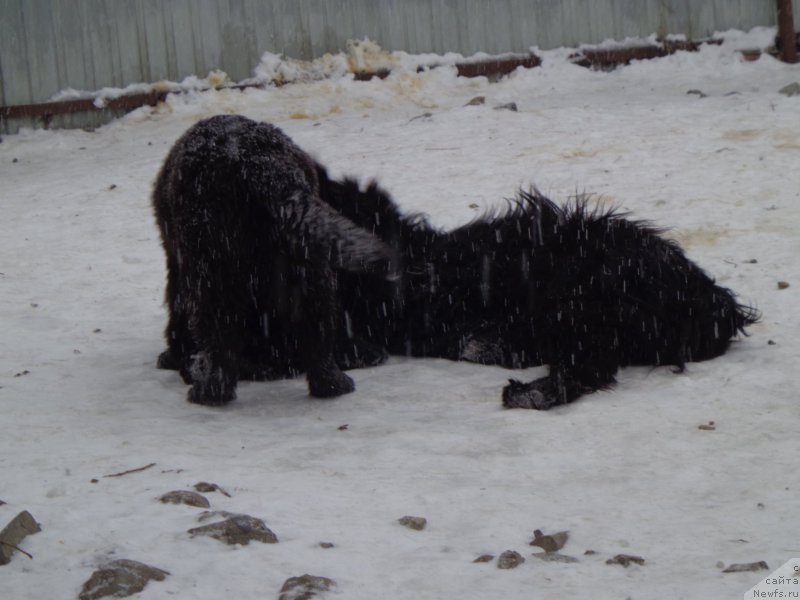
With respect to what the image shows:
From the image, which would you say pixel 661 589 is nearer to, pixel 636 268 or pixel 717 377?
pixel 717 377

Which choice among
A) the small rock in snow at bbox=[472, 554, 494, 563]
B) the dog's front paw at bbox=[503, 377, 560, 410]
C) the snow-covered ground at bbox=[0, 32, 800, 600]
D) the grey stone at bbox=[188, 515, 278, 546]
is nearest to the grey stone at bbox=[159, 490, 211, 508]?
the snow-covered ground at bbox=[0, 32, 800, 600]

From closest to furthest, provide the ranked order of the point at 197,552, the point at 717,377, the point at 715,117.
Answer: the point at 197,552 < the point at 717,377 < the point at 715,117

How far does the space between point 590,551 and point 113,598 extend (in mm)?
1301

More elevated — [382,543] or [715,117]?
[715,117]

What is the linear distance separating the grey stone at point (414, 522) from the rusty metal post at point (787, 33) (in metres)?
10.0

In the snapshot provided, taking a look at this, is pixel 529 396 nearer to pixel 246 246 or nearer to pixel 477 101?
pixel 246 246

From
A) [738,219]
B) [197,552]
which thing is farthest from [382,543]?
[738,219]

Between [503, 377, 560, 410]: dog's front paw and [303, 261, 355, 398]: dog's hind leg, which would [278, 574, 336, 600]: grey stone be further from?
[303, 261, 355, 398]: dog's hind leg

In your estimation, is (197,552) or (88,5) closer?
(197,552)

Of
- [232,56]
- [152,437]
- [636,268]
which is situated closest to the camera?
[152,437]

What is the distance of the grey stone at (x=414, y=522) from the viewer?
10.0 feet

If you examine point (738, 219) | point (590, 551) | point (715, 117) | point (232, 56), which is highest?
point (232, 56)

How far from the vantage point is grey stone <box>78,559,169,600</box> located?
255 centimetres

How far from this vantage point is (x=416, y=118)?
10.6 meters
